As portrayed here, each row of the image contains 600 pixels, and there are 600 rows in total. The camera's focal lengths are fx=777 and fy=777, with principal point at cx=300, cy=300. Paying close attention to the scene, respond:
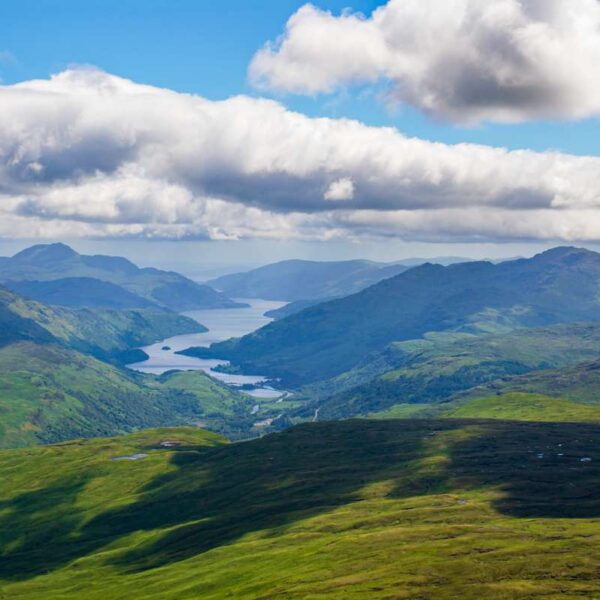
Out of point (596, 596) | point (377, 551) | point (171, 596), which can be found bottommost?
point (171, 596)

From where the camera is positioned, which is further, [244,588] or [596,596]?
[244,588]

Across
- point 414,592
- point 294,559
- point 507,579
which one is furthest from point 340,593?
point 294,559

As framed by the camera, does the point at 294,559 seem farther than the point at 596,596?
Yes

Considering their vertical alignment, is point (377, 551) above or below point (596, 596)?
below

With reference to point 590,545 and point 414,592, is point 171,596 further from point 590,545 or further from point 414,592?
point 590,545

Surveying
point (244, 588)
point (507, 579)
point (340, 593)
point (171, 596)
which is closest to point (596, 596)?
point (507, 579)

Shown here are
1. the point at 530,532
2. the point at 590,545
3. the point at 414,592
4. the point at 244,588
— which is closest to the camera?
the point at 414,592

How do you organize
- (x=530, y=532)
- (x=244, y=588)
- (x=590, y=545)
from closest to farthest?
1. (x=590, y=545)
2. (x=244, y=588)
3. (x=530, y=532)

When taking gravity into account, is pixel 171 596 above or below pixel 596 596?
below

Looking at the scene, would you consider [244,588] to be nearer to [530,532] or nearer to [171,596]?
[171,596]
